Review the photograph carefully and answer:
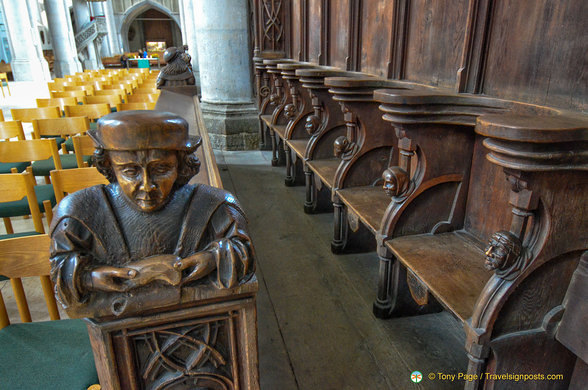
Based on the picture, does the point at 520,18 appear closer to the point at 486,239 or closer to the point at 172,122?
the point at 486,239

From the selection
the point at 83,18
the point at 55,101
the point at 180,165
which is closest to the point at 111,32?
the point at 83,18

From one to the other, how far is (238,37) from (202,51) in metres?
0.53

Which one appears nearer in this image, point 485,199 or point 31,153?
point 485,199

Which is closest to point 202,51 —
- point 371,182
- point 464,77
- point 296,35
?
point 296,35

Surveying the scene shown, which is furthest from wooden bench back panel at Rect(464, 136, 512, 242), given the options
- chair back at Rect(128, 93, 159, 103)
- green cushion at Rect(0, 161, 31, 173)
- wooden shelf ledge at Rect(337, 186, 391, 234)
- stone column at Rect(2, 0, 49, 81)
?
stone column at Rect(2, 0, 49, 81)

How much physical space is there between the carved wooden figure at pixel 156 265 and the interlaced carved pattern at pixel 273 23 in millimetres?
4835

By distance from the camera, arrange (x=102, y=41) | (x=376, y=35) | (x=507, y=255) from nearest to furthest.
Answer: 1. (x=507, y=255)
2. (x=376, y=35)
3. (x=102, y=41)

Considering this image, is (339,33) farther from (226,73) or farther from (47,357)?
(47,357)

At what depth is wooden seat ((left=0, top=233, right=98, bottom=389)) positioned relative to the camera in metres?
1.15

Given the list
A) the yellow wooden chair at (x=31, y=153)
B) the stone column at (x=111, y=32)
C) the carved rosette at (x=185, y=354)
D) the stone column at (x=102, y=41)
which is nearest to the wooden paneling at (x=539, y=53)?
the carved rosette at (x=185, y=354)

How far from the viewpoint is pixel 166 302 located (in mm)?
898

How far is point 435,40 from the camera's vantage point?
88.8 inches

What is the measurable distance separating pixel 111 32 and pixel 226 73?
21619 mm

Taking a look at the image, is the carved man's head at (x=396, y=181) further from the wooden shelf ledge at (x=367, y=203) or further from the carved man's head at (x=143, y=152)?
the carved man's head at (x=143, y=152)
